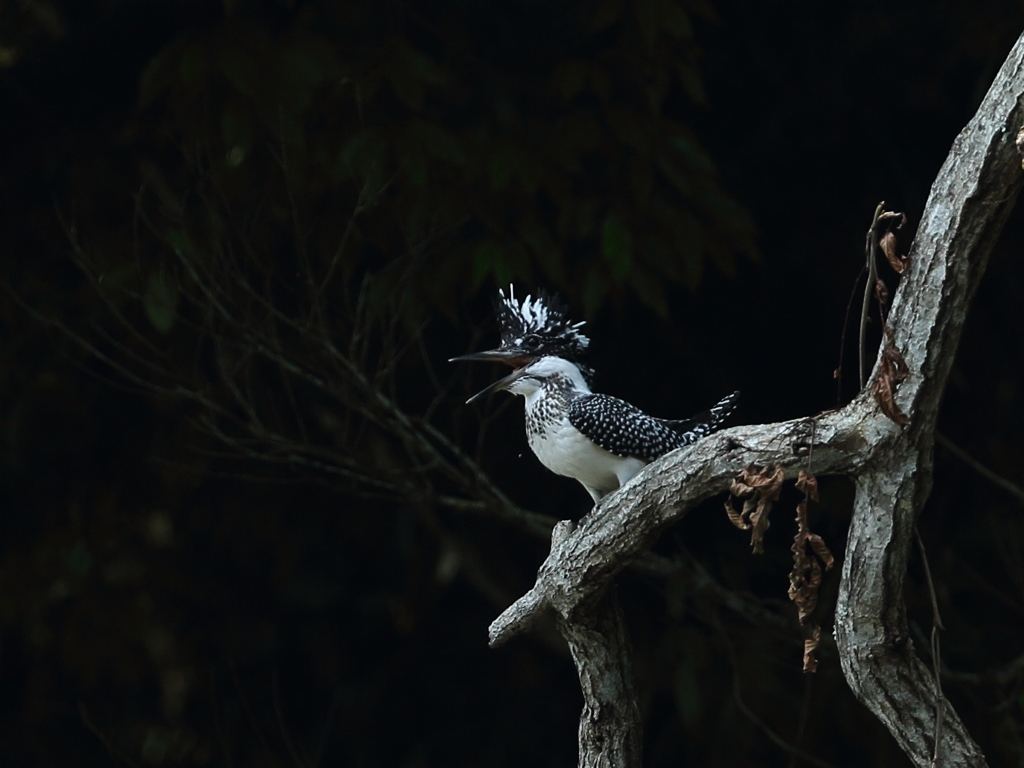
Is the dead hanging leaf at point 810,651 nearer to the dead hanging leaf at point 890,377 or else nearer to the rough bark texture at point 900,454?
the rough bark texture at point 900,454

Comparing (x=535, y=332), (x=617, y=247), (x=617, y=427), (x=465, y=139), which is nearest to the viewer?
(x=617, y=427)

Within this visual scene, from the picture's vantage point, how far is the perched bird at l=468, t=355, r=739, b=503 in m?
2.70

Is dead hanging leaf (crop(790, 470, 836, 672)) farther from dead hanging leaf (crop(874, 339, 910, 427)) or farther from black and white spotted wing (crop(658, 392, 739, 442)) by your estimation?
black and white spotted wing (crop(658, 392, 739, 442))

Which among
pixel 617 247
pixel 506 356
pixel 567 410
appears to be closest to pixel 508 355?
pixel 506 356

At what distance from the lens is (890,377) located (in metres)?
2.11

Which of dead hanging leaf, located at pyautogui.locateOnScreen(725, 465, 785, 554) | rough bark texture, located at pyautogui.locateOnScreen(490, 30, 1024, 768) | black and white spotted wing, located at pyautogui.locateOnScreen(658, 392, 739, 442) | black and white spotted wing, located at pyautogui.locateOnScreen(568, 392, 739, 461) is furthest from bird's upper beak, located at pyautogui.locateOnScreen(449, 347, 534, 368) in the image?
dead hanging leaf, located at pyautogui.locateOnScreen(725, 465, 785, 554)

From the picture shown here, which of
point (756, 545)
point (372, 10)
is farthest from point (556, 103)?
point (756, 545)

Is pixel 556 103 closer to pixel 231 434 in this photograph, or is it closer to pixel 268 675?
pixel 231 434

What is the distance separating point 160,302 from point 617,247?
1.05 m

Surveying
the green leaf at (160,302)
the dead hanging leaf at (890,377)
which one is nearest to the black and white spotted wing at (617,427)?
the dead hanging leaf at (890,377)

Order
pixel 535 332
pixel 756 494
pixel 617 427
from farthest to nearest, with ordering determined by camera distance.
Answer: pixel 535 332
pixel 617 427
pixel 756 494

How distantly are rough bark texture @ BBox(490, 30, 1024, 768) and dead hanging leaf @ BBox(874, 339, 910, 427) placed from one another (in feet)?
0.10

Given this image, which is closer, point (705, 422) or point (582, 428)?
point (582, 428)

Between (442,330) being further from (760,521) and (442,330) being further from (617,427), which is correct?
(760,521)
